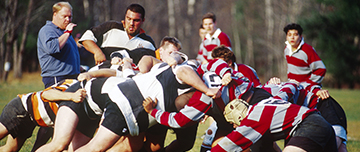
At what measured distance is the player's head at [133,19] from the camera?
487 cm

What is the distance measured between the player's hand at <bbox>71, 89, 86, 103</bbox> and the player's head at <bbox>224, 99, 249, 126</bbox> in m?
1.37

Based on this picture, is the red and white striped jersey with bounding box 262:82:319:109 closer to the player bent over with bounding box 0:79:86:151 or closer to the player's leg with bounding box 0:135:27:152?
the player bent over with bounding box 0:79:86:151

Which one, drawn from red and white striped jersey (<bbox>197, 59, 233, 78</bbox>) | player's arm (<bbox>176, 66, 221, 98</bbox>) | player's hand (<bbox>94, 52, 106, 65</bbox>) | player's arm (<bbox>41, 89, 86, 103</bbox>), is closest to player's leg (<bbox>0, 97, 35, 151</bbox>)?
player's arm (<bbox>41, 89, 86, 103</bbox>)

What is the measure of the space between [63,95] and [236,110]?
65.8 inches

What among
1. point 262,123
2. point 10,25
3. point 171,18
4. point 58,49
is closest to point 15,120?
point 58,49

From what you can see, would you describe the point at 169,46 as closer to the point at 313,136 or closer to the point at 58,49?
the point at 58,49

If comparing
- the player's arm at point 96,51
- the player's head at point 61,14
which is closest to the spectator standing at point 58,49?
the player's head at point 61,14

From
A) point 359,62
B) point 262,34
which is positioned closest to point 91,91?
point 359,62

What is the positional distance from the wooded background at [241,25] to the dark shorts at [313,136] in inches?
580

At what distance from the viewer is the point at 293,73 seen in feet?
16.3

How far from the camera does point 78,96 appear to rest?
3.27 metres

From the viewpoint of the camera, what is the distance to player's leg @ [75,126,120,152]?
304 centimetres

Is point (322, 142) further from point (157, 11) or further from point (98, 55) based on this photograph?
point (157, 11)

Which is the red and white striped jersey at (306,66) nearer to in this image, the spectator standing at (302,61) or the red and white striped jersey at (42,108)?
the spectator standing at (302,61)
